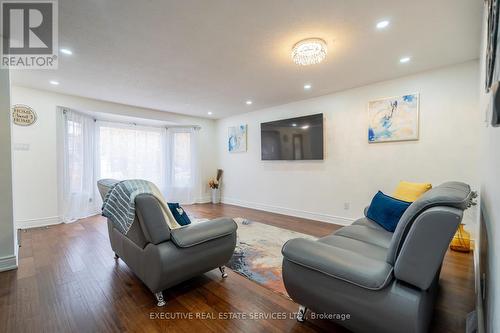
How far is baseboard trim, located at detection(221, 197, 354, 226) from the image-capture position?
394cm

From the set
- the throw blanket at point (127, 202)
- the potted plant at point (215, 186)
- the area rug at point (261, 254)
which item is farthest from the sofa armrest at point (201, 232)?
the potted plant at point (215, 186)

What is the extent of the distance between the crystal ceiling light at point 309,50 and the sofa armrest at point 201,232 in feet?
6.10

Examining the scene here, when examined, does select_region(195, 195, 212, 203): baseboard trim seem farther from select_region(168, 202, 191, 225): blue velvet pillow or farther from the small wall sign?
select_region(168, 202, 191, 225): blue velvet pillow

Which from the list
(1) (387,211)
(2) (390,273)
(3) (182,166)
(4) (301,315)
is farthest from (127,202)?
(3) (182,166)

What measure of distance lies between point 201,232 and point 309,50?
2076mm

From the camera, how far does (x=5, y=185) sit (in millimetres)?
2311

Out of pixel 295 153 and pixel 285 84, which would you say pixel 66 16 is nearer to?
pixel 285 84

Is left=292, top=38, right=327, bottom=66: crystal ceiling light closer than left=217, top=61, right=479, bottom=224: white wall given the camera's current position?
Yes

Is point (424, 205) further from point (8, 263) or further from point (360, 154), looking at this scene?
point (8, 263)

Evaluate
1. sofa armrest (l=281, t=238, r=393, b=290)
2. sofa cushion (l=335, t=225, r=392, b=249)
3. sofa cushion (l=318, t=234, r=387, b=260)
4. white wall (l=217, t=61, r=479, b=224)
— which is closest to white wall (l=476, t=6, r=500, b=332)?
sofa armrest (l=281, t=238, r=393, b=290)

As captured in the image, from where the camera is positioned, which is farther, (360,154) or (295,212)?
(295,212)

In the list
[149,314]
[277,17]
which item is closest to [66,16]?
[277,17]

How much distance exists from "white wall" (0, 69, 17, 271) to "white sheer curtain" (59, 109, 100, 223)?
78.9 inches

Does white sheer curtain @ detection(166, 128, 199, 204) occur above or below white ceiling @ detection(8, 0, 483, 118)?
below
